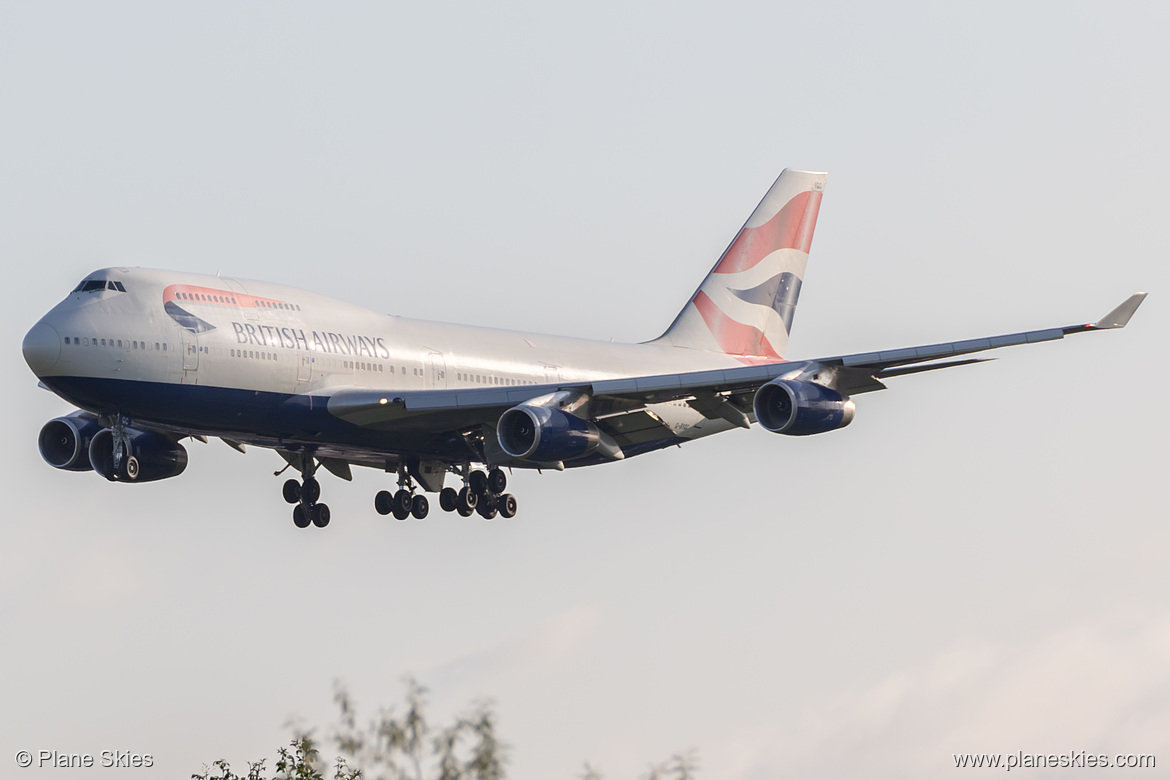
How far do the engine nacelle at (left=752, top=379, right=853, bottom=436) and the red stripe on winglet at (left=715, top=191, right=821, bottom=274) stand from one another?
731 inches

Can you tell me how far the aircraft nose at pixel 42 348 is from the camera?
40250mm

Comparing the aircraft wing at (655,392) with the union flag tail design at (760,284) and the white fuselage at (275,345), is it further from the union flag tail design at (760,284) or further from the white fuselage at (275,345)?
the union flag tail design at (760,284)

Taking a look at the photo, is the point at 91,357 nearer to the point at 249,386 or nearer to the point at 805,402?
the point at 249,386

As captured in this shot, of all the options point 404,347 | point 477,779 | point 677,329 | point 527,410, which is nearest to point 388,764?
point 477,779

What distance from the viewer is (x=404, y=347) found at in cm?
4700

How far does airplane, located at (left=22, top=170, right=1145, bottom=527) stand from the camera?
41031mm

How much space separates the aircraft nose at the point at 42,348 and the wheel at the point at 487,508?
A: 14778mm

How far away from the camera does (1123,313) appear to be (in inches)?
1481

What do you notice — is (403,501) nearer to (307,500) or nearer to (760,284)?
(307,500)

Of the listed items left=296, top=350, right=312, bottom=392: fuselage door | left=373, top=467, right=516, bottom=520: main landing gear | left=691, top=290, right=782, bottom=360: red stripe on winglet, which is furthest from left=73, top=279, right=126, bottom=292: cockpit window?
left=691, top=290, right=782, bottom=360: red stripe on winglet

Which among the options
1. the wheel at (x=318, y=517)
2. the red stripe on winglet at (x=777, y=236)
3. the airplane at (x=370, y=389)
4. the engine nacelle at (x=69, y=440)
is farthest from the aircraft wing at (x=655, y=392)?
the red stripe on winglet at (x=777, y=236)

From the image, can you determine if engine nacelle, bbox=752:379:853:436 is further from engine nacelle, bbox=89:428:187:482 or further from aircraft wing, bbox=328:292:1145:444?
engine nacelle, bbox=89:428:187:482

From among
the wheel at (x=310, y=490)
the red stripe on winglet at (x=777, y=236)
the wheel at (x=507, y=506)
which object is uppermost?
the red stripe on winglet at (x=777, y=236)

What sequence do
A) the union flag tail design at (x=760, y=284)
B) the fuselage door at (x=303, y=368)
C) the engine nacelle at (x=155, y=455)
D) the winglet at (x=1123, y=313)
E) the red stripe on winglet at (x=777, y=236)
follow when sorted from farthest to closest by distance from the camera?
the red stripe on winglet at (x=777, y=236) < the union flag tail design at (x=760, y=284) < the engine nacelle at (x=155, y=455) < the fuselage door at (x=303, y=368) < the winglet at (x=1123, y=313)
